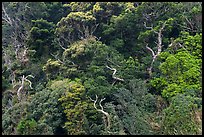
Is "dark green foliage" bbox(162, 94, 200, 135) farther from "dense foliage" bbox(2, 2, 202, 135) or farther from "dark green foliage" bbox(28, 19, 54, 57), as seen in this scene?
"dark green foliage" bbox(28, 19, 54, 57)

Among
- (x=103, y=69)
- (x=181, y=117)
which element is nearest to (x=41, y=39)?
(x=103, y=69)

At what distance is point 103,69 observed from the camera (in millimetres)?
9812

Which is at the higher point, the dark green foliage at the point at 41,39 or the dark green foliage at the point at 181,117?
the dark green foliage at the point at 41,39

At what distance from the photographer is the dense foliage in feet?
26.7

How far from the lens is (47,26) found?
12.0m

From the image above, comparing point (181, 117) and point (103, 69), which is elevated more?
point (103, 69)

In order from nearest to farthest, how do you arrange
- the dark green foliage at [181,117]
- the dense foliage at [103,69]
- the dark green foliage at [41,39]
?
the dark green foliage at [181,117] < the dense foliage at [103,69] < the dark green foliage at [41,39]

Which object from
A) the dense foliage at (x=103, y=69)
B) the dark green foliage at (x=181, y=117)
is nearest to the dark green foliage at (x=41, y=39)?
A: the dense foliage at (x=103, y=69)

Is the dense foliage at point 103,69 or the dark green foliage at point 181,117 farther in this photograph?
the dense foliage at point 103,69

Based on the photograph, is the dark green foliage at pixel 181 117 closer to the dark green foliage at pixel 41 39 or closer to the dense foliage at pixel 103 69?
the dense foliage at pixel 103 69

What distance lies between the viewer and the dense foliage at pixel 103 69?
26.7 ft

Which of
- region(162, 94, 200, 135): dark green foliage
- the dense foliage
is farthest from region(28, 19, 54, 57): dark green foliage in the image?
region(162, 94, 200, 135): dark green foliage

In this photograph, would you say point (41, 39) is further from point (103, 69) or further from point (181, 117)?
point (181, 117)

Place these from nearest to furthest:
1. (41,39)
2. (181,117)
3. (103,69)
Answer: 1. (181,117)
2. (103,69)
3. (41,39)
